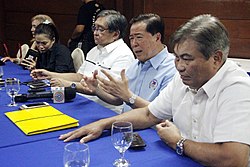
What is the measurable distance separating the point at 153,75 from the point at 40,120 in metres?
0.84

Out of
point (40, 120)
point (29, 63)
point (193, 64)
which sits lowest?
point (29, 63)

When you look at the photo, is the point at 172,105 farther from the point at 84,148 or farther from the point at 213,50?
the point at 84,148

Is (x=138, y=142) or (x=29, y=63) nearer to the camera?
(x=138, y=142)

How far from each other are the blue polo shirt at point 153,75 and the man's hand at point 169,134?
2.29 ft

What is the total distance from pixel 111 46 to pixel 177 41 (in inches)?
56.6

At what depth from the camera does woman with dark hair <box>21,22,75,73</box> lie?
3.36 metres

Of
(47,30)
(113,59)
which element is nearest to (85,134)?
(113,59)

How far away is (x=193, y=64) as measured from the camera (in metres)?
1.48

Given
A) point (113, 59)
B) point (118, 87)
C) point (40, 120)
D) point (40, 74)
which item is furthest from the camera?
point (40, 74)

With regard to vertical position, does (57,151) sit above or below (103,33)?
below

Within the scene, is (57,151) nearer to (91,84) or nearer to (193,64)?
(193,64)

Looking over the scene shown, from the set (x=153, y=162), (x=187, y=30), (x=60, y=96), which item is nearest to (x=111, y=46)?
(x=60, y=96)

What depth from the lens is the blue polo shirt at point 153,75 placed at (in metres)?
2.26

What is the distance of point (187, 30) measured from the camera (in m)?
1.48
